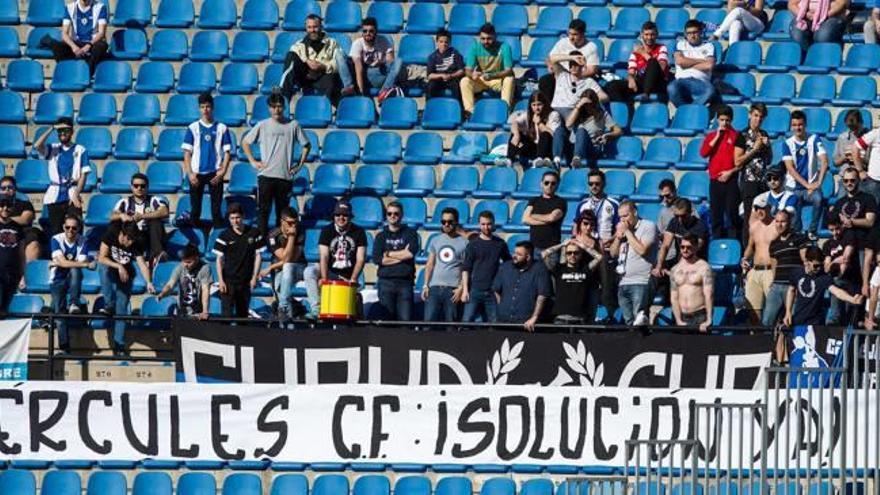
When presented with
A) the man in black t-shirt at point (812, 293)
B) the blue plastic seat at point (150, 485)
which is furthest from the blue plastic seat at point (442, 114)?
the blue plastic seat at point (150, 485)

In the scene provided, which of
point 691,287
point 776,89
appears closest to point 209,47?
point 776,89

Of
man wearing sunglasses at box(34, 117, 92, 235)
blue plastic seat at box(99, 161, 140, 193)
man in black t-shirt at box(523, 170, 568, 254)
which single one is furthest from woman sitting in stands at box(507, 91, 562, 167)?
man wearing sunglasses at box(34, 117, 92, 235)

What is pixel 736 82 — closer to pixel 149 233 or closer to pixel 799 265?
pixel 799 265

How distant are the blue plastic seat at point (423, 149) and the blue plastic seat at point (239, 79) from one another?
6.81 feet

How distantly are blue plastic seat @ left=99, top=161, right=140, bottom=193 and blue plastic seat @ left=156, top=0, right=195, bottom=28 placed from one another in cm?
260

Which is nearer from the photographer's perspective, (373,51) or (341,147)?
(341,147)

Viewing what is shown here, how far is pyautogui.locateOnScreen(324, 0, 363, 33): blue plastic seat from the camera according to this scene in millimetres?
25656

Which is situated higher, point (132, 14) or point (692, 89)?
point (132, 14)

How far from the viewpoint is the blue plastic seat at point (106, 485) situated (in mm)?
20172

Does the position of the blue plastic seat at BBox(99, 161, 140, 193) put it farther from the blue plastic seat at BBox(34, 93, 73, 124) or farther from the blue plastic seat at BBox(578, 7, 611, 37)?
the blue plastic seat at BBox(578, 7, 611, 37)

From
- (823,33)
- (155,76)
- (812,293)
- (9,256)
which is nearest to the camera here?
(812,293)

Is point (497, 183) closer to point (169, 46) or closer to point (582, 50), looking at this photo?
point (582, 50)

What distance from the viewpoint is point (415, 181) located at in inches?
926

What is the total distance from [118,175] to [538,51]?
515cm
